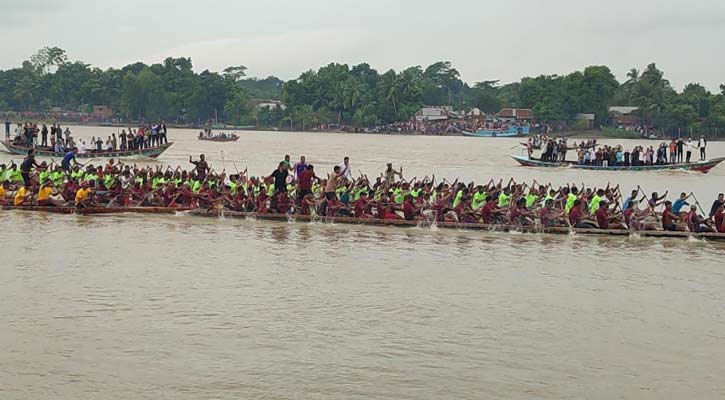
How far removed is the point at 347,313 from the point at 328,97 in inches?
3387

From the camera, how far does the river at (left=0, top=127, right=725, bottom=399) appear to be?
8258mm

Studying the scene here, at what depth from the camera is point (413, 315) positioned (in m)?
10.5

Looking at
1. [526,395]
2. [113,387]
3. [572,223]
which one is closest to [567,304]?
[526,395]

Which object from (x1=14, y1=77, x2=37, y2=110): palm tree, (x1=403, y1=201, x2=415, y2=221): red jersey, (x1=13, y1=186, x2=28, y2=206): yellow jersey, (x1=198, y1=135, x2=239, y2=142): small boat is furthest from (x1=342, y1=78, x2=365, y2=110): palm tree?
(x1=403, y1=201, x2=415, y2=221): red jersey

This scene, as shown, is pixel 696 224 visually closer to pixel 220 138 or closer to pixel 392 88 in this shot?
pixel 220 138

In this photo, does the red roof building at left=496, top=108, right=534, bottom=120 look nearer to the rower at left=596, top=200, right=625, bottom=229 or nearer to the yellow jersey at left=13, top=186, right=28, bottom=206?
the rower at left=596, top=200, right=625, bottom=229

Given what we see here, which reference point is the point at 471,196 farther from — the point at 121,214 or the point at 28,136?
the point at 28,136

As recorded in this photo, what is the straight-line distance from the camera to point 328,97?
9562cm

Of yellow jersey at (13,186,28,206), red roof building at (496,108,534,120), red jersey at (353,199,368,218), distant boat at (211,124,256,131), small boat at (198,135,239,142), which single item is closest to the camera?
red jersey at (353,199,368,218)

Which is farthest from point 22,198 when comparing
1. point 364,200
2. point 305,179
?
point 364,200

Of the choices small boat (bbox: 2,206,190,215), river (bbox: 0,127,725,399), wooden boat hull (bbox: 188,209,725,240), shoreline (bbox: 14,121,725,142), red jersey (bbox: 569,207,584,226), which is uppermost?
shoreline (bbox: 14,121,725,142)

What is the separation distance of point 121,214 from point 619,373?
38.8 ft

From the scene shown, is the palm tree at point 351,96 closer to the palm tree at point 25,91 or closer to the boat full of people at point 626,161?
the palm tree at point 25,91

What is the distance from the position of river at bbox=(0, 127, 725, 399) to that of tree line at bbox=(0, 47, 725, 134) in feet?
235
